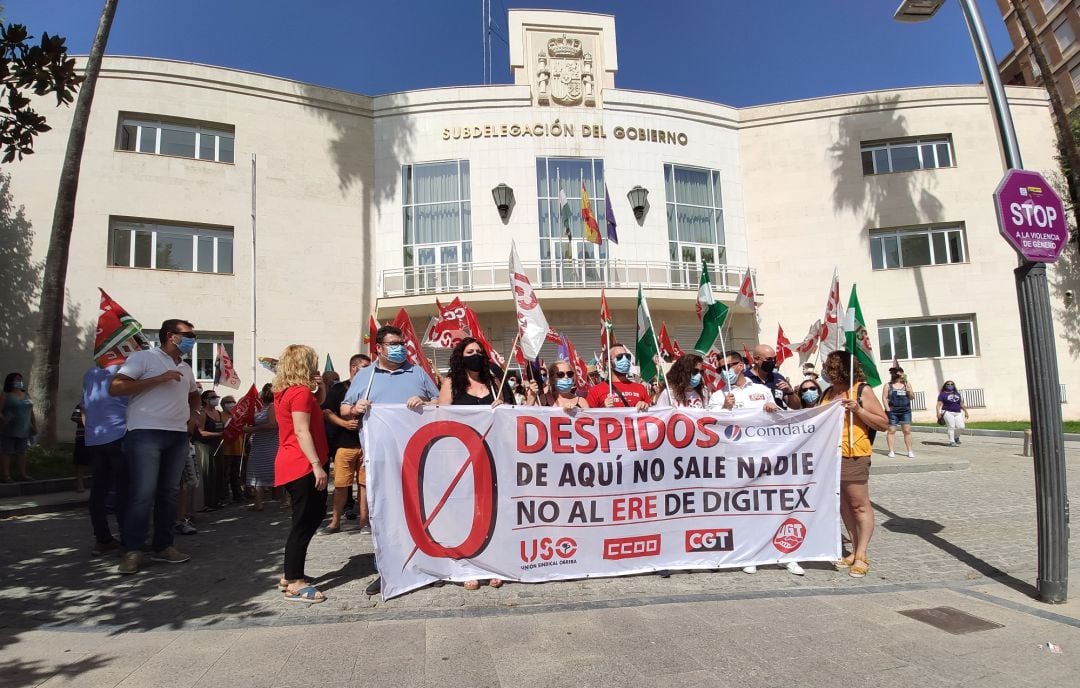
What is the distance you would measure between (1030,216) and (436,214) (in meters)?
18.5

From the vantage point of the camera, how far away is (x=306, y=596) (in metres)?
4.51

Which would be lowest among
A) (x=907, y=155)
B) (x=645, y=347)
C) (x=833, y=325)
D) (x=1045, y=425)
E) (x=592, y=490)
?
(x=592, y=490)

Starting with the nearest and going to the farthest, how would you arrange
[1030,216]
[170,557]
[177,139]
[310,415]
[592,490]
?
[310,415], [1030,216], [592,490], [170,557], [177,139]

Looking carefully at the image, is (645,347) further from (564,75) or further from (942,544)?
(564,75)

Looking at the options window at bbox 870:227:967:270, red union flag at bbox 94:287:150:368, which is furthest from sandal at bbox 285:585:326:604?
window at bbox 870:227:967:270

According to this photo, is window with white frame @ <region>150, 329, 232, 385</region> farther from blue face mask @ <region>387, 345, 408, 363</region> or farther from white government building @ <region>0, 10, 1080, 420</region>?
blue face mask @ <region>387, 345, 408, 363</region>

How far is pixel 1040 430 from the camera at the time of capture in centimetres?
464

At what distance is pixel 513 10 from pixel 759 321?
1394 cm

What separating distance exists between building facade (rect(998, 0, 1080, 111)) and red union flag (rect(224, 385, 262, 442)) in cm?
3766

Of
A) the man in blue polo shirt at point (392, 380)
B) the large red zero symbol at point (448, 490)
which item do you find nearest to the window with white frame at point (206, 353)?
the man in blue polo shirt at point (392, 380)

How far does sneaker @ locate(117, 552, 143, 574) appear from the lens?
5199 millimetres

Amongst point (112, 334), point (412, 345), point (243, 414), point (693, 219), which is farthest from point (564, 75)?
point (112, 334)

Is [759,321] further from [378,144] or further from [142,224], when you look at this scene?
[142,224]

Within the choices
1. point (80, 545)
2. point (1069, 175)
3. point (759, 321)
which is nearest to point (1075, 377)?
point (1069, 175)
